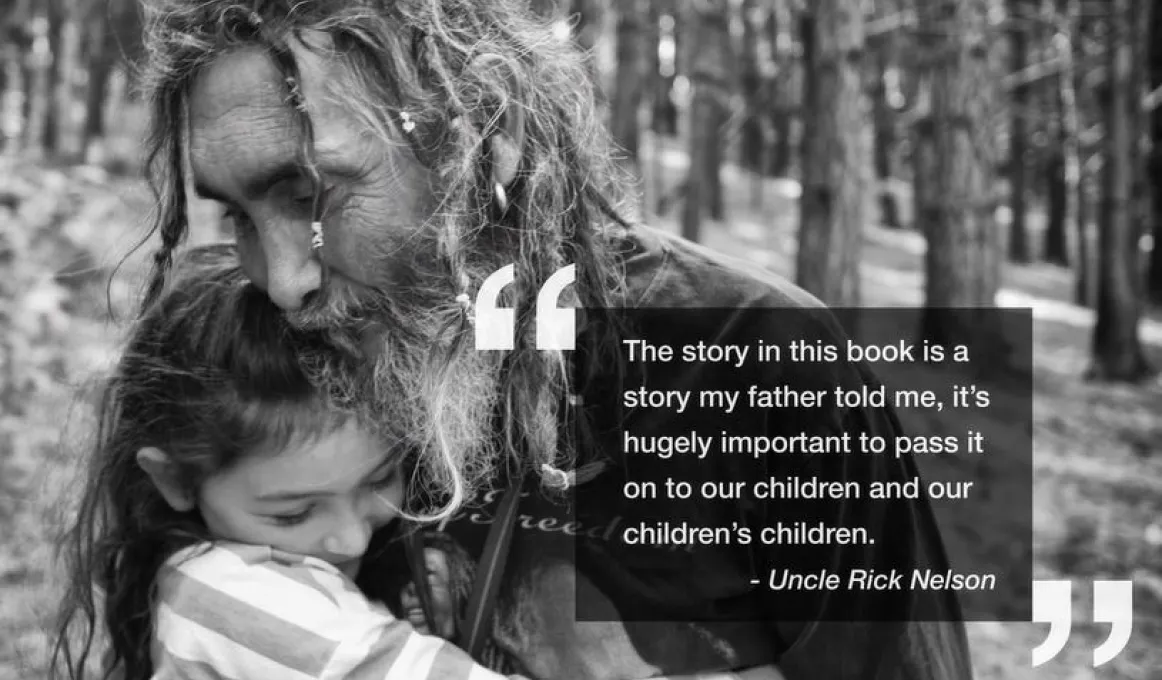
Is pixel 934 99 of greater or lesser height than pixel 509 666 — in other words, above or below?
above

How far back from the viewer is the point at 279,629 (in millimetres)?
1682

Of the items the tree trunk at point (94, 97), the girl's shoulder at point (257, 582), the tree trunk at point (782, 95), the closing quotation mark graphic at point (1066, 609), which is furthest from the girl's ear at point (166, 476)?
the tree trunk at point (94, 97)

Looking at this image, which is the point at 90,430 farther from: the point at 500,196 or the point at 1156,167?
the point at 1156,167

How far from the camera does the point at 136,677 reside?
1.96 metres

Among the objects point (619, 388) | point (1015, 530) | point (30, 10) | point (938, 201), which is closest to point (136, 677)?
point (619, 388)

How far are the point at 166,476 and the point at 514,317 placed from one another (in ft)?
2.04

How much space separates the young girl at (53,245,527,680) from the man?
83mm

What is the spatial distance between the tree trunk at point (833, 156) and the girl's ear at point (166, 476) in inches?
208

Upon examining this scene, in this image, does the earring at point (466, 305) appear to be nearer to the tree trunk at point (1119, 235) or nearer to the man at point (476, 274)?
the man at point (476, 274)

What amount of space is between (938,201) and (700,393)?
27.2 feet

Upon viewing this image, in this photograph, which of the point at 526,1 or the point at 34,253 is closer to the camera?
the point at 526,1

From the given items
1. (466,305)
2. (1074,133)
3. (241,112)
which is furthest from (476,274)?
(1074,133)

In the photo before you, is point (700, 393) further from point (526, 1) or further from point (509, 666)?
point (526, 1)

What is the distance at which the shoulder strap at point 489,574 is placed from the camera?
1.69 meters
